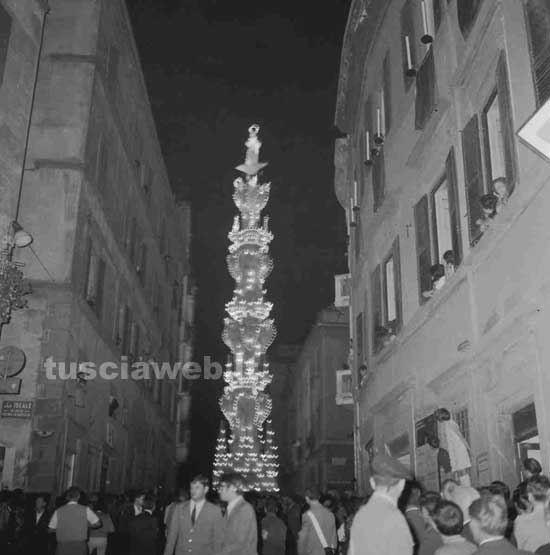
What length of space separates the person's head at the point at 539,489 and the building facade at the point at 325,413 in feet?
94.9

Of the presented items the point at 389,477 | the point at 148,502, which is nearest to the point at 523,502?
the point at 389,477

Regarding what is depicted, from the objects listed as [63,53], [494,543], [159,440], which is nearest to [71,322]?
[63,53]

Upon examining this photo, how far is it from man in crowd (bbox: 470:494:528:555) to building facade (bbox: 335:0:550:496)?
241cm

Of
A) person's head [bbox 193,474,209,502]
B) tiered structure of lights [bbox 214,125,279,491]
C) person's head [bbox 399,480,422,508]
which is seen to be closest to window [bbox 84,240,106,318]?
person's head [bbox 193,474,209,502]

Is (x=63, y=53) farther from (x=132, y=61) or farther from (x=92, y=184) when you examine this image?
(x=132, y=61)

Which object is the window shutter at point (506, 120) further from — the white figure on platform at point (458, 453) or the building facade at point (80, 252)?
the building facade at point (80, 252)

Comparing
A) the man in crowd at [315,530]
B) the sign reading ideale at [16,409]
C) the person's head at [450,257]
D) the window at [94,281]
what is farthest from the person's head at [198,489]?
the window at [94,281]

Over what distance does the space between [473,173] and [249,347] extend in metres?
38.0

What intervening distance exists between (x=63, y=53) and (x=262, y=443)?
103ft

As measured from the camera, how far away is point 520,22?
31.2 ft

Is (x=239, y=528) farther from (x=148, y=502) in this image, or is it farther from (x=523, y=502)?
(x=148, y=502)

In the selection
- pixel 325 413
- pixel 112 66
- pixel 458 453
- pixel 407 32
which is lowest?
pixel 458 453

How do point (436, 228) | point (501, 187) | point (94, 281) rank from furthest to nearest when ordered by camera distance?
point (94, 281) → point (436, 228) → point (501, 187)

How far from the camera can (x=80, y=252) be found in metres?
20.0
